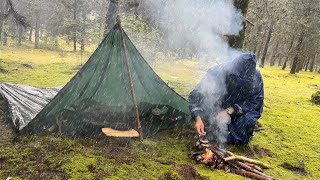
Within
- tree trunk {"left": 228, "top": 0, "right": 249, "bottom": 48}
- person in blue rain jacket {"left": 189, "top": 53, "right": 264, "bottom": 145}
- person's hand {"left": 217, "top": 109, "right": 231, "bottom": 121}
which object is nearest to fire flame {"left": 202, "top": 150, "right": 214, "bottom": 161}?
person in blue rain jacket {"left": 189, "top": 53, "right": 264, "bottom": 145}

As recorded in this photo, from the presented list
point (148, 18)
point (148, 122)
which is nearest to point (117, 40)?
point (148, 122)

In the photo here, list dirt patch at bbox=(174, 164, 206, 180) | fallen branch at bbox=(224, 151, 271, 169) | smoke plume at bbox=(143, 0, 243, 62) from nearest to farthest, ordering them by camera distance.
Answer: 1. dirt patch at bbox=(174, 164, 206, 180)
2. fallen branch at bbox=(224, 151, 271, 169)
3. smoke plume at bbox=(143, 0, 243, 62)

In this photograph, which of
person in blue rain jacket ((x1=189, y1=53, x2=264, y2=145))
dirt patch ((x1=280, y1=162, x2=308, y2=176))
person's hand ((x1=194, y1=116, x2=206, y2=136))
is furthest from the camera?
person in blue rain jacket ((x1=189, y1=53, x2=264, y2=145))

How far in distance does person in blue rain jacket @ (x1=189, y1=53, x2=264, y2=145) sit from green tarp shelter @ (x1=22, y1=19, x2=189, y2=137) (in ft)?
2.12

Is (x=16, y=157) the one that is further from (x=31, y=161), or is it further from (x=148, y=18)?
(x=148, y=18)

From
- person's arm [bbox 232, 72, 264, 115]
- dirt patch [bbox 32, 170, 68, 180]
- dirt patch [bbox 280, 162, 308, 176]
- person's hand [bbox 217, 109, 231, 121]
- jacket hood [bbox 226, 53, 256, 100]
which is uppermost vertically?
jacket hood [bbox 226, 53, 256, 100]

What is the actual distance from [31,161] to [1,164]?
0.32 m

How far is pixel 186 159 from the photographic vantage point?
4.18 m

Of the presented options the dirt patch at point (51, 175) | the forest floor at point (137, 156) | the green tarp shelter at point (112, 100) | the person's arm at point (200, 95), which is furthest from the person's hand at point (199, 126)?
the dirt patch at point (51, 175)

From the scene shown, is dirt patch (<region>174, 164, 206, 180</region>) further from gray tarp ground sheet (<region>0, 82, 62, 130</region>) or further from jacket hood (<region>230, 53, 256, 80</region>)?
gray tarp ground sheet (<region>0, 82, 62, 130</region>)

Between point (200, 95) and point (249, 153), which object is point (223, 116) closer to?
point (200, 95)

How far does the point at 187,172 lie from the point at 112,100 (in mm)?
1922

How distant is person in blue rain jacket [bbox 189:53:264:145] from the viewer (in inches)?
183

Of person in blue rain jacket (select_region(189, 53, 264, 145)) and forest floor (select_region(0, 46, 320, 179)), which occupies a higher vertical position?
person in blue rain jacket (select_region(189, 53, 264, 145))
